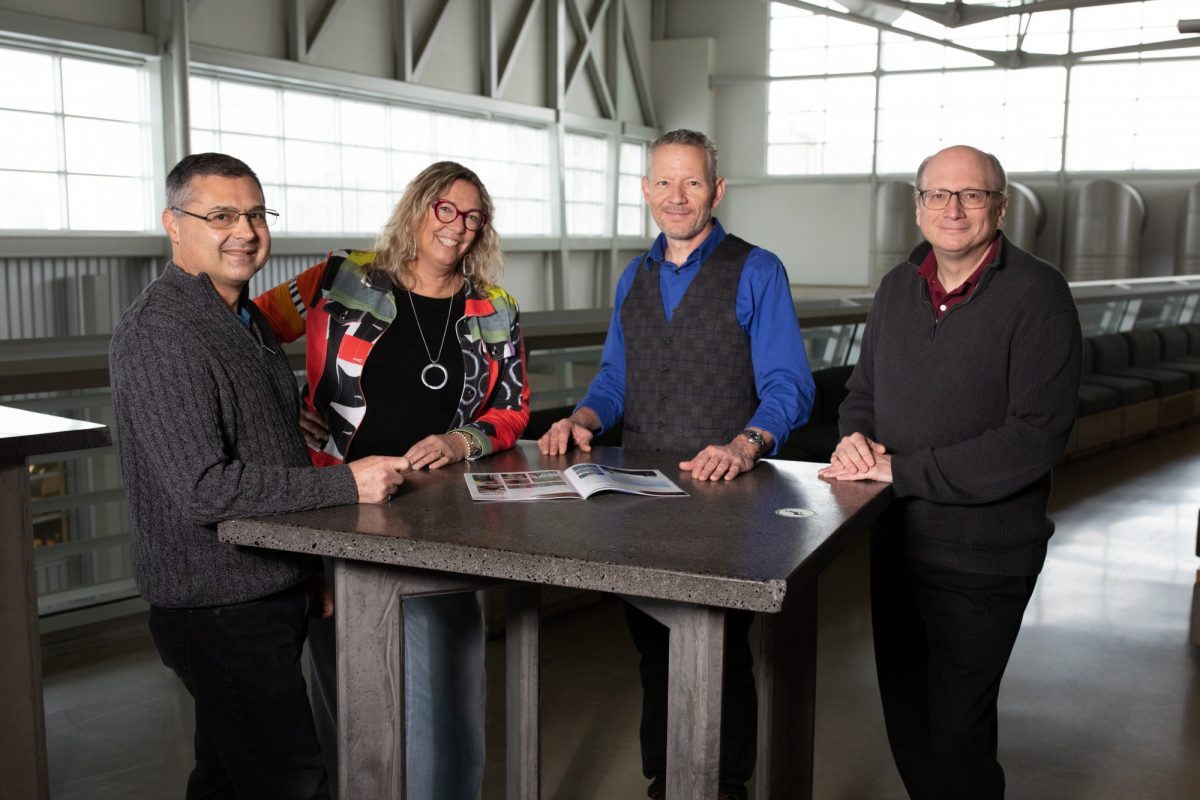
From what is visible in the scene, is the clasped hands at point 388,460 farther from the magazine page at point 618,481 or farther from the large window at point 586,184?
the large window at point 586,184

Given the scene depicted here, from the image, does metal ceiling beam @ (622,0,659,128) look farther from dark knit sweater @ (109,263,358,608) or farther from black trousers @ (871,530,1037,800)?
dark knit sweater @ (109,263,358,608)

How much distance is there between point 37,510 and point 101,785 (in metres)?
1.06

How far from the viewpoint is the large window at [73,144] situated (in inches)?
421

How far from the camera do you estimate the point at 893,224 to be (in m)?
17.4

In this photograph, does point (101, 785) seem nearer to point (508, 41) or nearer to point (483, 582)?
point (483, 582)

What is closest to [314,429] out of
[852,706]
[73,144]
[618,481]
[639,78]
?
[618,481]

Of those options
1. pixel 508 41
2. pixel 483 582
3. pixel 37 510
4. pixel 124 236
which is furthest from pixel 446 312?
pixel 508 41

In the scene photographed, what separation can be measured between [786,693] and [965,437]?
64 centimetres

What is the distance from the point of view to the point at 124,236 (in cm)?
1159

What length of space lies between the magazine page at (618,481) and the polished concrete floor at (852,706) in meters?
1.09

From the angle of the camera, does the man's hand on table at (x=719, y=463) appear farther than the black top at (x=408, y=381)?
No

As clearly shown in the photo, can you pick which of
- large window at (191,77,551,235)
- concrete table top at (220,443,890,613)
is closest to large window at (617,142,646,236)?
large window at (191,77,551,235)

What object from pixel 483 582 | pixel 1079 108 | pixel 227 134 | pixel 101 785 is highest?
pixel 1079 108

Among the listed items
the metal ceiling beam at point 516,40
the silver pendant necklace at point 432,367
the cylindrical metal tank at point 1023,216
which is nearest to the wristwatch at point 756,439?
the silver pendant necklace at point 432,367
